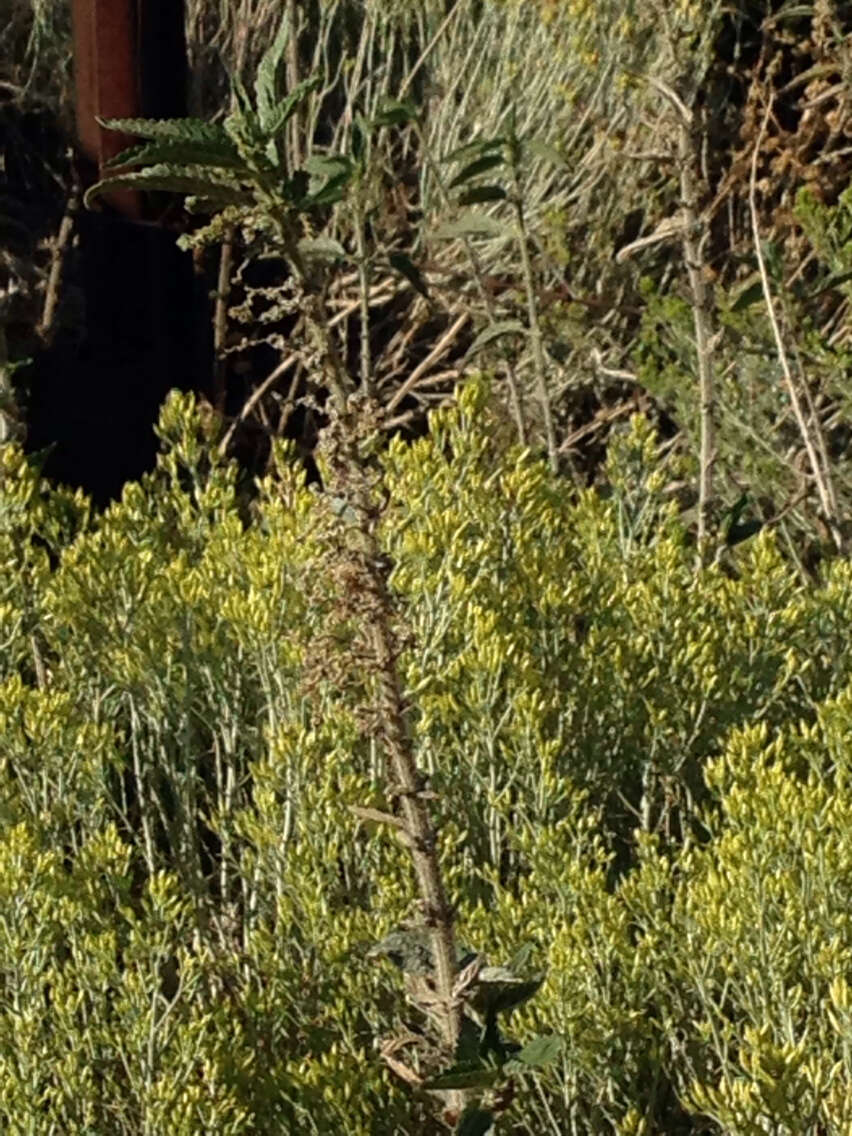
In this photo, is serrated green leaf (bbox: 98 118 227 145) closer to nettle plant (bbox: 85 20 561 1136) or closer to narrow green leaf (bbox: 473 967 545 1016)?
nettle plant (bbox: 85 20 561 1136)

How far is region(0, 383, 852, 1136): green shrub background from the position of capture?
184cm

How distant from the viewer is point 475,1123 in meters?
1.63

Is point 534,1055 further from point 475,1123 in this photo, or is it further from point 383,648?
point 383,648

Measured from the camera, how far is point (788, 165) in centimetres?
595

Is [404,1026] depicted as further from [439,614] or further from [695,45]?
[695,45]

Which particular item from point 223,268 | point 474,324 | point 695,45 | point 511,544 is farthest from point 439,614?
point 695,45

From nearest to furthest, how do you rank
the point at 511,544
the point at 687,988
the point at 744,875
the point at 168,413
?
the point at 744,875, the point at 687,988, the point at 511,544, the point at 168,413

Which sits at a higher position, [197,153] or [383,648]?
[197,153]

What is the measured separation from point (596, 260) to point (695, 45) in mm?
741

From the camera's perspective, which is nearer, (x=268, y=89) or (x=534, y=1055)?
(x=534, y=1055)

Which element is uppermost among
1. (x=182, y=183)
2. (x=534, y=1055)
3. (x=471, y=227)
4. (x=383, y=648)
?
(x=182, y=183)

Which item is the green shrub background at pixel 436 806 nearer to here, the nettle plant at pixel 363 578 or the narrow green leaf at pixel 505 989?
the nettle plant at pixel 363 578

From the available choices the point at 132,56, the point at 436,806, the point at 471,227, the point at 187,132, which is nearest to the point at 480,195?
the point at 471,227

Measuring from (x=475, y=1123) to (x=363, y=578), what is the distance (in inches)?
19.8
